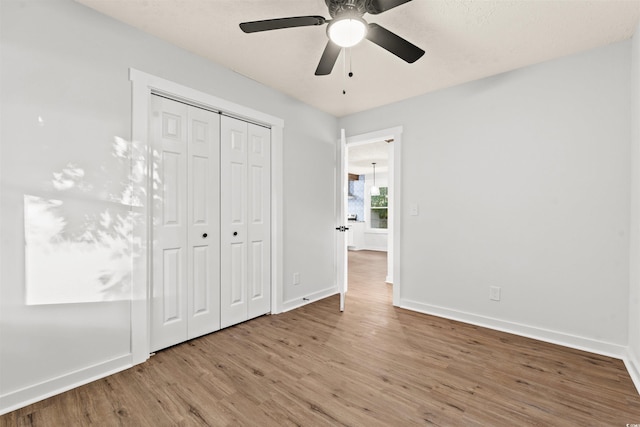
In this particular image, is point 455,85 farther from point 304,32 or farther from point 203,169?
point 203,169

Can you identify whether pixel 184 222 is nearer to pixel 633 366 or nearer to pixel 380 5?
pixel 380 5

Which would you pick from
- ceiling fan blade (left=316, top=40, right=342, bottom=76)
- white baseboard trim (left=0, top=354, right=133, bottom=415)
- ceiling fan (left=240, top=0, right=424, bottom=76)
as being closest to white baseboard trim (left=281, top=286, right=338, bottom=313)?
white baseboard trim (left=0, top=354, right=133, bottom=415)

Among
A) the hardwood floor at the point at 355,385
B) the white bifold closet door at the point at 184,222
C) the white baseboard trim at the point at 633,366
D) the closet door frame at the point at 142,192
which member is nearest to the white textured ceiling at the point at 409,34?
the closet door frame at the point at 142,192

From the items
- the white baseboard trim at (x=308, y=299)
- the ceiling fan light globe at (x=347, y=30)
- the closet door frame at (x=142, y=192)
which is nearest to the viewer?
the ceiling fan light globe at (x=347, y=30)

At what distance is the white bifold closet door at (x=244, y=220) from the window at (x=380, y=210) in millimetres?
6251

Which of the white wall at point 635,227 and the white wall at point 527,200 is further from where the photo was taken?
the white wall at point 527,200

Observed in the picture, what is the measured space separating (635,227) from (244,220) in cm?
320

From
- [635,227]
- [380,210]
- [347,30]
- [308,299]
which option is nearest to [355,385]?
[308,299]

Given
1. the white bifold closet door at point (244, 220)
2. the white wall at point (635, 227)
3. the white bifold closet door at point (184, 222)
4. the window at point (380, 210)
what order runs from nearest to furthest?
the white wall at point (635, 227), the white bifold closet door at point (184, 222), the white bifold closet door at point (244, 220), the window at point (380, 210)

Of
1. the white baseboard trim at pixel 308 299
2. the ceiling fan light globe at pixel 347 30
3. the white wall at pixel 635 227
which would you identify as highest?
the ceiling fan light globe at pixel 347 30

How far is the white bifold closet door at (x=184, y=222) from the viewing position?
7.59 ft

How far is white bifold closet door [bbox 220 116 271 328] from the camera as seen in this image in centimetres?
279

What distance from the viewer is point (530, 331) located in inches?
105

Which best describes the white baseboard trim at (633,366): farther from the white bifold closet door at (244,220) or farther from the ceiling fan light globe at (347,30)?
the white bifold closet door at (244,220)
